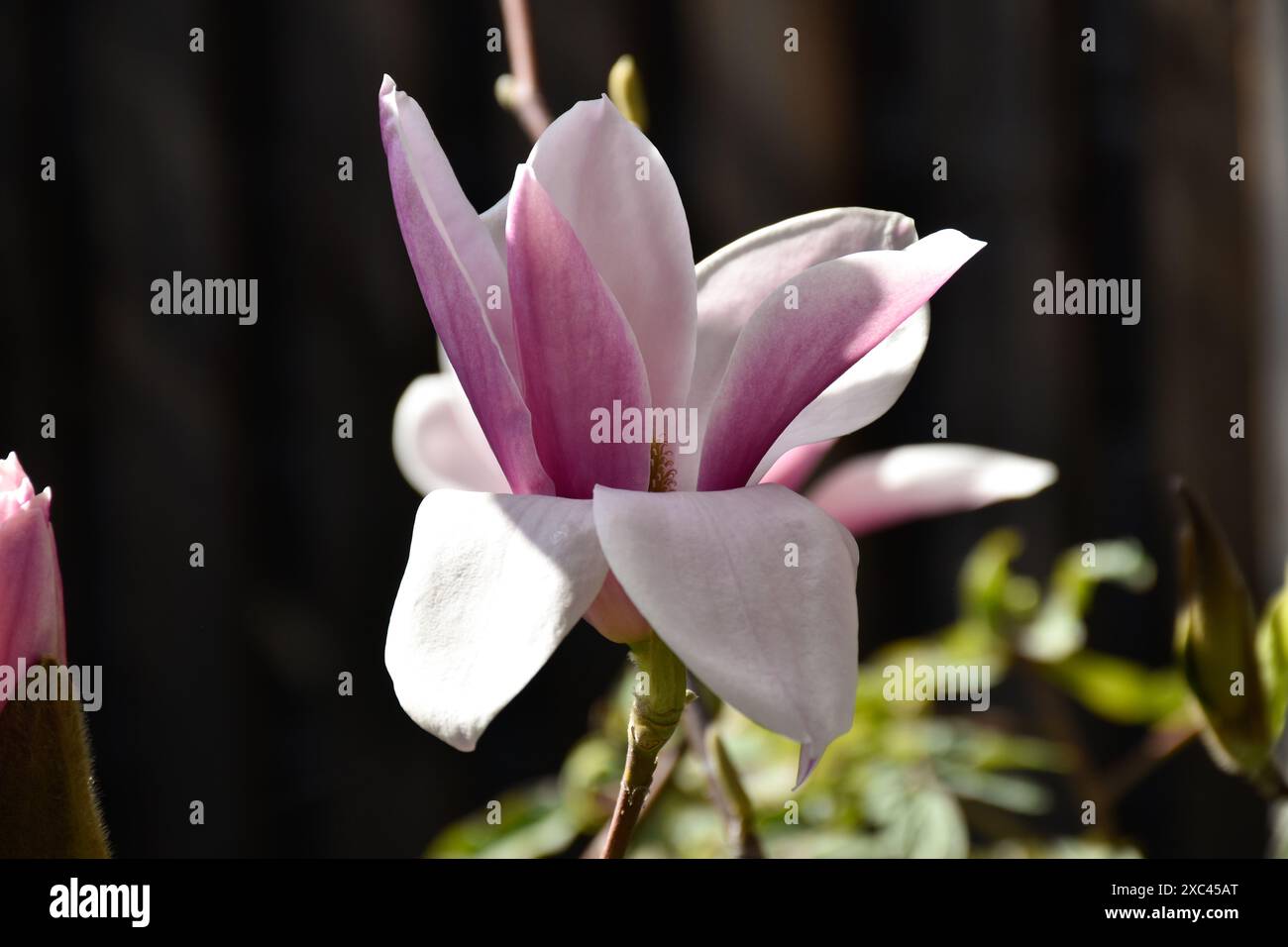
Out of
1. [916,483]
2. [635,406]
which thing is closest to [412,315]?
[916,483]

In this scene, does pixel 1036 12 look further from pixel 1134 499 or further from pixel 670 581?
pixel 670 581

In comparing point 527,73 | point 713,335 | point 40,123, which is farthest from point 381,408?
point 713,335

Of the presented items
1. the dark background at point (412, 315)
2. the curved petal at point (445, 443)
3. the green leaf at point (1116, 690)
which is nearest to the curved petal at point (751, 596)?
the curved petal at point (445, 443)

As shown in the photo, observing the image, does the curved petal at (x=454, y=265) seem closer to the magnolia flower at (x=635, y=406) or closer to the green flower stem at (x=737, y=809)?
the magnolia flower at (x=635, y=406)

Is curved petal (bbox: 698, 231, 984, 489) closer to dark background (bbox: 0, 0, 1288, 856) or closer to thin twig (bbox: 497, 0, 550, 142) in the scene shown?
thin twig (bbox: 497, 0, 550, 142)

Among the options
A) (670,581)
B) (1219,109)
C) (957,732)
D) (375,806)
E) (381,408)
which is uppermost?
(1219,109)

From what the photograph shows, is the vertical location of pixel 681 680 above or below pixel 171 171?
below

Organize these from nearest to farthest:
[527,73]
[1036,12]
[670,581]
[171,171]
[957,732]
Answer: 1. [670,581]
2. [527,73]
3. [957,732]
4. [1036,12]
5. [171,171]
